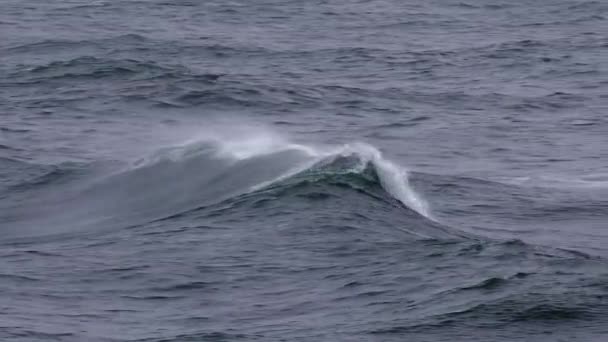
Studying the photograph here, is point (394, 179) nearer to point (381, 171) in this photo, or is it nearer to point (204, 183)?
point (381, 171)

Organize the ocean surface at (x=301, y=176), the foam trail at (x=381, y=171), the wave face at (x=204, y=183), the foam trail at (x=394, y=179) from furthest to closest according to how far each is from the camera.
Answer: the foam trail at (x=381, y=171), the foam trail at (x=394, y=179), the wave face at (x=204, y=183), the ocean surface at (x=301, y=176)

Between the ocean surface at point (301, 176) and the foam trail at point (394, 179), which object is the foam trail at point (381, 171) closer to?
the foam trail at point (394, 179)

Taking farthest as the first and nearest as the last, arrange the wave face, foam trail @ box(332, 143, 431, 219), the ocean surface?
foam trail @ box(332, 143, 431, 219) → the wave face → the ocean surface

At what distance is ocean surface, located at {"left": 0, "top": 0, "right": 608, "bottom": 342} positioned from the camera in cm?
2359

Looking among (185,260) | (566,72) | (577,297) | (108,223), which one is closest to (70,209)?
(108,223)

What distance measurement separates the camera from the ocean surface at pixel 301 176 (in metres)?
23.6

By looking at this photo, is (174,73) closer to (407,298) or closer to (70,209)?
(70,209)

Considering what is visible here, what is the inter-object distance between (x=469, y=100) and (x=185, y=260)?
69.2ft

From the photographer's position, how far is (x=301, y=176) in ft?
104

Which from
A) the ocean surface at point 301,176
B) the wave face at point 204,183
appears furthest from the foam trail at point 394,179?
the ocean surface at point 301,176

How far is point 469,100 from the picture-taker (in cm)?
4591

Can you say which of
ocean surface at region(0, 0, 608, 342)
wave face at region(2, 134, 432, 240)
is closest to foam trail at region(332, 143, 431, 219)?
wave face at region(2, 134, 432, 240)

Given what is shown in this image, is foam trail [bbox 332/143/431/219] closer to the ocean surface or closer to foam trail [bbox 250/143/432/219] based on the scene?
foam trail [bbox 250/143/432/219]

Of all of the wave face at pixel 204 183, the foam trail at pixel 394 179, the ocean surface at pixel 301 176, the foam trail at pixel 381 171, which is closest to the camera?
the ocean surface at pixel 301 176
